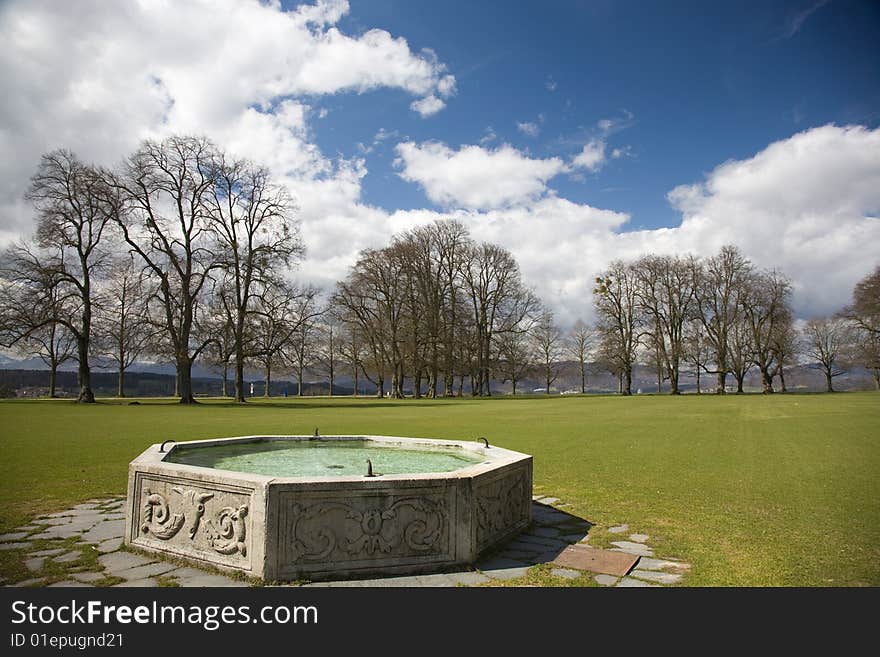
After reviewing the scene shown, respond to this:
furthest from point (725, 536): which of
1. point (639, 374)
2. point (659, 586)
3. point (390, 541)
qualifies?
point (639, 374)

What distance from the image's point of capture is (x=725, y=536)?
6.27 metres

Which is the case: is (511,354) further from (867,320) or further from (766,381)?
(867,320)

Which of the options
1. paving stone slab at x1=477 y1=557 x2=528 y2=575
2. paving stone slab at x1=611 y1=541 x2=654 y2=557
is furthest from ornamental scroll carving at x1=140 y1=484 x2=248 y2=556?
paving stone slab at x1=611 y1=541 x2=654 y2=557

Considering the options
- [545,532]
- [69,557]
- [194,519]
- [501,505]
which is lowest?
[545,532]

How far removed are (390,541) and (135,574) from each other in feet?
7.71

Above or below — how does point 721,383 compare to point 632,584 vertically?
below

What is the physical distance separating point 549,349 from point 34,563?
65134 millimetres

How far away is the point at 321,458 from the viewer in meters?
8.04

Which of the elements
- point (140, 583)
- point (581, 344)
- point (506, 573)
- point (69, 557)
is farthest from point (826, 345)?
point (69, 557)

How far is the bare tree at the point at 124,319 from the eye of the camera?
3294 centimetres

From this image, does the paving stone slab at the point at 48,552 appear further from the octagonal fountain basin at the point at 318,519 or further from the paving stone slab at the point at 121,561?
the octagonal fountain basin at the point at 318,519

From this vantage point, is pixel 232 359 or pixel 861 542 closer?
pixel 861 542

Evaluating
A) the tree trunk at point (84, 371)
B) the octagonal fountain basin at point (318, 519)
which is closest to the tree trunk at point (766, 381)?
the octagonal fountain basin at point (318, 519)
